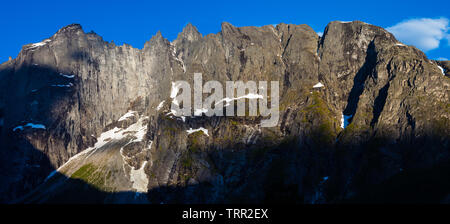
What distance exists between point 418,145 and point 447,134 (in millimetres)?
12869

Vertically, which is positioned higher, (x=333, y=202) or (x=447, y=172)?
(x=447, y=172)

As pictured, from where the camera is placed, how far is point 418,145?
649 ft

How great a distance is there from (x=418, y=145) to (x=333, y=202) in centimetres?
4336
